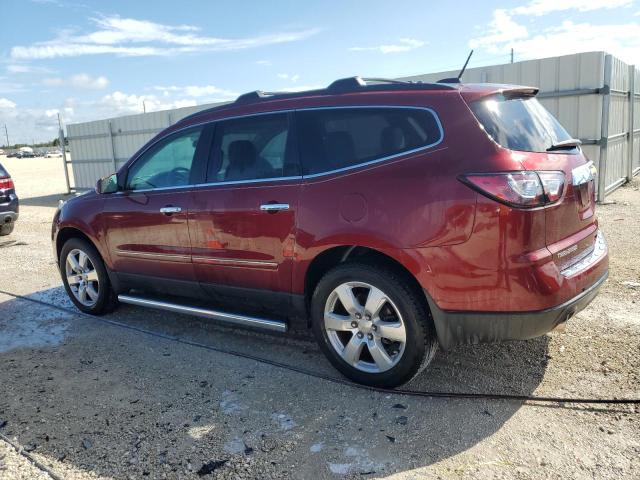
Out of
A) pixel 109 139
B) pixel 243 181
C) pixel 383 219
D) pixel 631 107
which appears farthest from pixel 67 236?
pixel 109 139

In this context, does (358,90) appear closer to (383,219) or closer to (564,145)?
(383,219)

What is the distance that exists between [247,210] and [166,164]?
1.17 metres

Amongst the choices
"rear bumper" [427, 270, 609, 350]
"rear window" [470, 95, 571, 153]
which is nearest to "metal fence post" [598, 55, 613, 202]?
"rear window" [470, 95, 571, 153]

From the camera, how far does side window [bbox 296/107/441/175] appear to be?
3.21 metres

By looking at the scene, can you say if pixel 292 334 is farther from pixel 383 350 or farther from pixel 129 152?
pixel 129 152

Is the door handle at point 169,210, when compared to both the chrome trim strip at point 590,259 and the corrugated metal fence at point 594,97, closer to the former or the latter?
the chrome trim strip at point 590,259

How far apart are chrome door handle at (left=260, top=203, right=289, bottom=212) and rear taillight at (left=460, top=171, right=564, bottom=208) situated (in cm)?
123

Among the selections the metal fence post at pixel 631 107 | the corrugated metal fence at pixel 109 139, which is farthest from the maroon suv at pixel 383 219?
the corrugated metal fence at pixel 109 139

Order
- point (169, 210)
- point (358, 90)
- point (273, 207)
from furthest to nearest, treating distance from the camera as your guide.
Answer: point (169, 210)
point (273, 207)
point (358, 90)

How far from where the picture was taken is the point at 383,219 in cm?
318

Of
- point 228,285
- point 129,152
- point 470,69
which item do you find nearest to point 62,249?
point 228,285

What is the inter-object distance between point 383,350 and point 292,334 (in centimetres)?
133

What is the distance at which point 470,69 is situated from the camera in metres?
11.2

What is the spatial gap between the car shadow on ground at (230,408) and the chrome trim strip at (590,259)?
810mm
